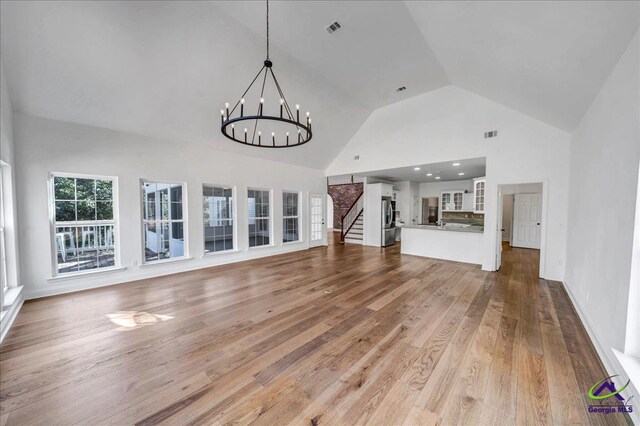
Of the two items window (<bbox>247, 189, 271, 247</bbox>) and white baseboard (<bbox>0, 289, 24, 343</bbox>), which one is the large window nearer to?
window (<bbox>247, 189, 271, 247</bbox>)

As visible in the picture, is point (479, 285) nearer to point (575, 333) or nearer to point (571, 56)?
point (575, 333)

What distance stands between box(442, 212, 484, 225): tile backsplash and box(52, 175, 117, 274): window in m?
10.4

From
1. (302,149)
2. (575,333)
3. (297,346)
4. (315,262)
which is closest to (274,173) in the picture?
(302,149)

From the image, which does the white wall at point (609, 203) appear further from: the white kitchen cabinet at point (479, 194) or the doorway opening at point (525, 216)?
the doorway opening at point (525, 216)

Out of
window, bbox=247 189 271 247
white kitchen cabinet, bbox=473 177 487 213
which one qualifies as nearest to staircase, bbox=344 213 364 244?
window, bbox=247 189 271 247

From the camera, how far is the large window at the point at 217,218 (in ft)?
19.0

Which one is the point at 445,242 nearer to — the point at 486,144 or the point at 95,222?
the point at 486,144

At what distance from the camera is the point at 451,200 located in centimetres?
970

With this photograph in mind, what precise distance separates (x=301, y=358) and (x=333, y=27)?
4.39 m

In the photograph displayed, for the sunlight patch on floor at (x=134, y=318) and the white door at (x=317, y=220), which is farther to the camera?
the white door at (x=317, y=220)

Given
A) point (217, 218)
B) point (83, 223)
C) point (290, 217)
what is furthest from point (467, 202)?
point (83, 223)

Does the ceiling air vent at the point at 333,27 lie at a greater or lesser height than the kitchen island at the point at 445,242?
greater

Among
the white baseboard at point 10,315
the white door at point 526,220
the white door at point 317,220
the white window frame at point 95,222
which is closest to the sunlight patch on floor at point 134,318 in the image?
the white baseboard at point 10,315

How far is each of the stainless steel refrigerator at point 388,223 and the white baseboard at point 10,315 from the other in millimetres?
8047
